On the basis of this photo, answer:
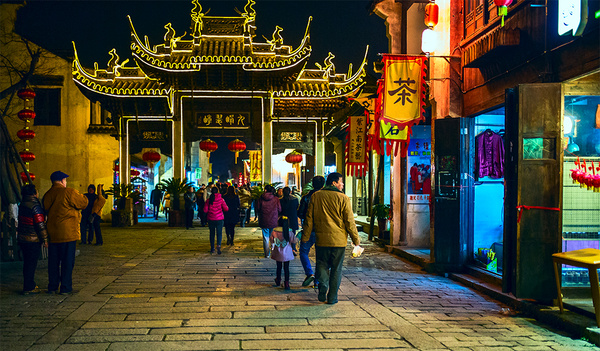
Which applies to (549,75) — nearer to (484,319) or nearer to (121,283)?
(484,319)

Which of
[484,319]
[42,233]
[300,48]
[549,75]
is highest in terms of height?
[300,48]

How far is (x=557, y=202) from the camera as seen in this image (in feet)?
22.3

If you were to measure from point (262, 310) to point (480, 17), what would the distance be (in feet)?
21.7

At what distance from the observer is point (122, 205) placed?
20.8 meters

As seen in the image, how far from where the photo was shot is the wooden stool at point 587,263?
560 cm

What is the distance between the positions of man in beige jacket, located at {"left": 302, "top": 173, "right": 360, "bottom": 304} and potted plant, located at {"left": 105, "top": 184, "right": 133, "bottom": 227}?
15133 millimetres

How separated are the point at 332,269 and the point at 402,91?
481 centimetres

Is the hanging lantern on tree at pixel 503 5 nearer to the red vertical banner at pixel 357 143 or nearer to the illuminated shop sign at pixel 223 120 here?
the red vertical banner at pixel 357 143

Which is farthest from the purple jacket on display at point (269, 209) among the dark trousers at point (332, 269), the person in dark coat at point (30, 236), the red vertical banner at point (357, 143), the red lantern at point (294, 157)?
the red lantern at point (294, 157)

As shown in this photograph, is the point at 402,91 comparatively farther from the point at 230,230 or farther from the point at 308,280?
the point at 230,230

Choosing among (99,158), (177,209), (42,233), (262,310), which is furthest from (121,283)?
(99,158)

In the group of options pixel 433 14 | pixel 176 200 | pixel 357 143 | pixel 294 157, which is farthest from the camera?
pixel 294 157

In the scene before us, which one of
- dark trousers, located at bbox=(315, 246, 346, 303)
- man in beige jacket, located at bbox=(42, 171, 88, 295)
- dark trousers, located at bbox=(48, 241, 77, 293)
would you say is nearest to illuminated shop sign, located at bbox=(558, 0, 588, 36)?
dark trousers, located at bbox=(315, 246, 346, 303)

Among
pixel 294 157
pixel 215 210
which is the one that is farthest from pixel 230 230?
pixel 294 157
